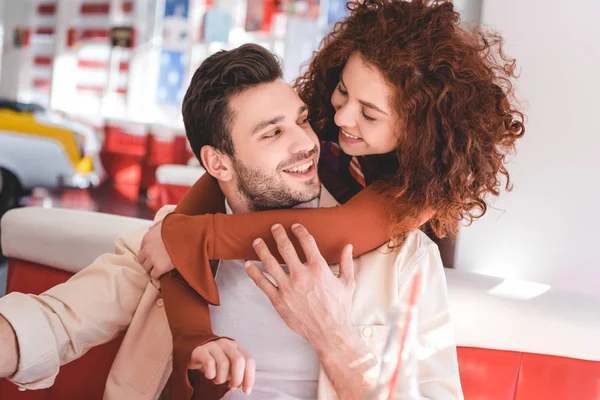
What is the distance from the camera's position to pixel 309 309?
124cm

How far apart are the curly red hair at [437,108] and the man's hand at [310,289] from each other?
0.22 meters

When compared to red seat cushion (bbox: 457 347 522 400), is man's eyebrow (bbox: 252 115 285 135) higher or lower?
higher

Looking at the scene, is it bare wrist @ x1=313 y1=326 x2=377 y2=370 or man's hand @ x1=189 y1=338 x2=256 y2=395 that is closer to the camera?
man's hand @ x1=189 y1=338 x2=256 y2=395

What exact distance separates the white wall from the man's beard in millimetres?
572

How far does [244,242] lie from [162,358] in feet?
1.31

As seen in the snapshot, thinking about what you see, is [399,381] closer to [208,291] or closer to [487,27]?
[208,291]

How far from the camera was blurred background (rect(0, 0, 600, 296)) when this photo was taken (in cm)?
164

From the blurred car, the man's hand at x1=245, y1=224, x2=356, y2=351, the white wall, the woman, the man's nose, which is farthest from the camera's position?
the blurred car

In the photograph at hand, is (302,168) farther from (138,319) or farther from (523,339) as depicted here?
(523,339)

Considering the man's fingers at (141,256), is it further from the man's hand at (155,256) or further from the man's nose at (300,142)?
the man's nose at (300,142)

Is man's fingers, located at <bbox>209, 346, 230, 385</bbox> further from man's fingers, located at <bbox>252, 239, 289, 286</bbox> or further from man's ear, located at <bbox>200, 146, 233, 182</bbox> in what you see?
man's ear, located at <bbox>200, 146, 233, 182</bbox>

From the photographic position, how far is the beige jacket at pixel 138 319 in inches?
51.6

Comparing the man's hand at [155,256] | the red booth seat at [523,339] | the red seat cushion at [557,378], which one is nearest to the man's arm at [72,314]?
the man's hand at [155,256]

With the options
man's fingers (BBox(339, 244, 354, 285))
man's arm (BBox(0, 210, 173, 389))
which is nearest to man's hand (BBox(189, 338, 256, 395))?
man's fingers (BBox(339, 244, 354, 285))
